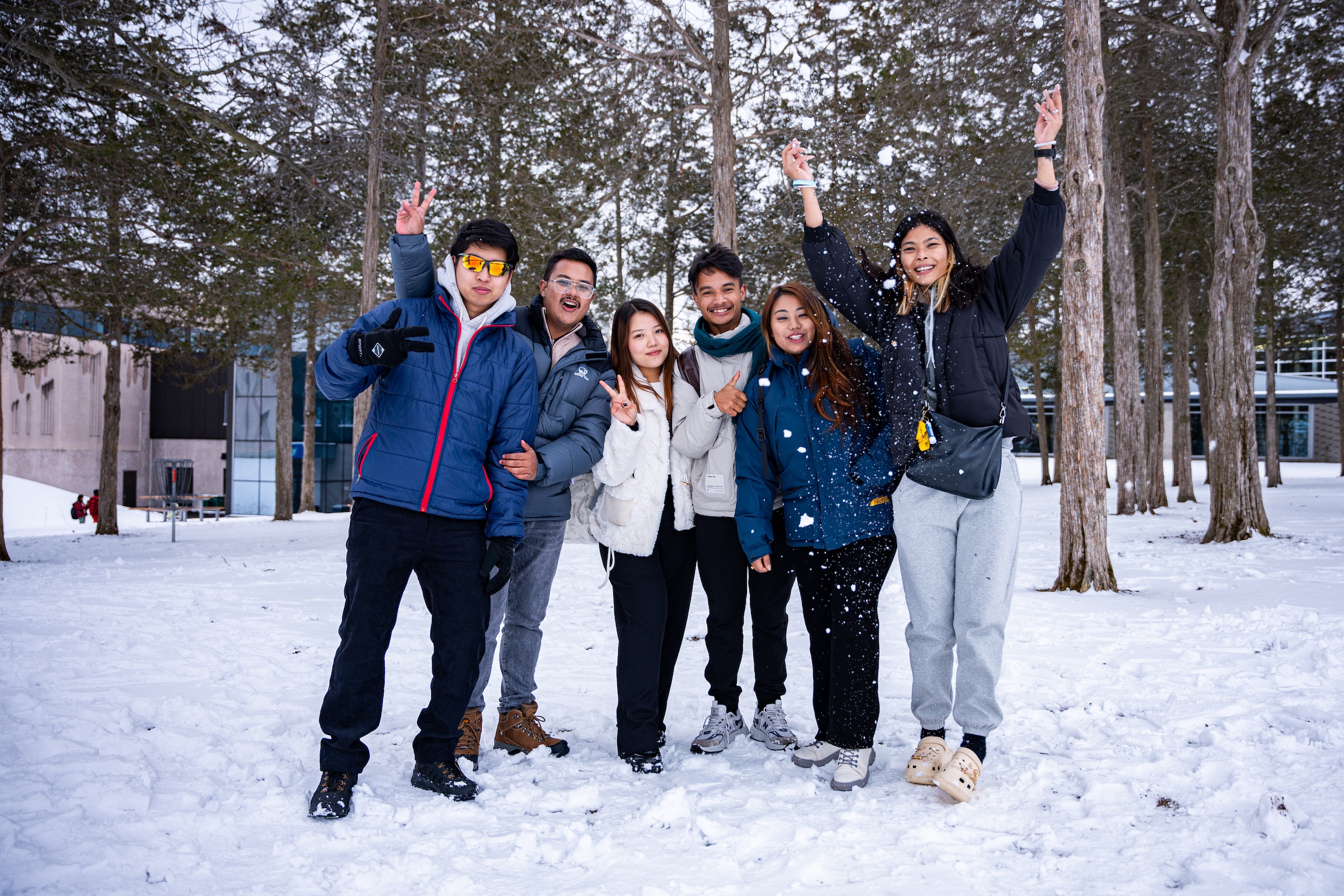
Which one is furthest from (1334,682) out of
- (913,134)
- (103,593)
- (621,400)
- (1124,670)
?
(103,593)

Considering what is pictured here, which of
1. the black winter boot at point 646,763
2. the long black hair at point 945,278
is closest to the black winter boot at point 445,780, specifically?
the black winter boot at point 646,763

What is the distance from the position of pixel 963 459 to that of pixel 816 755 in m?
1.35

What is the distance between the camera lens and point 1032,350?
833 inches

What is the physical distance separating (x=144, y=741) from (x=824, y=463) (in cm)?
308

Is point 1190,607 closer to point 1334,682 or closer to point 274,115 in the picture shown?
point 1334,682

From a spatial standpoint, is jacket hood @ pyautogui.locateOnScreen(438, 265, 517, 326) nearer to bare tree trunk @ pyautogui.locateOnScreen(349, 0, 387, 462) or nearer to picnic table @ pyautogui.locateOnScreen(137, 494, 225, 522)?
bare tree trunk @ pyautogui.locateOnScreen(349, 0, 387, 462)

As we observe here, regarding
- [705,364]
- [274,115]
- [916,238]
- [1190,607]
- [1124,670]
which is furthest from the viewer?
[274,115]

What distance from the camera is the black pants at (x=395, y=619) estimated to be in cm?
283

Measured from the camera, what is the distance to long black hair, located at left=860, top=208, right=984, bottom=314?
310cm

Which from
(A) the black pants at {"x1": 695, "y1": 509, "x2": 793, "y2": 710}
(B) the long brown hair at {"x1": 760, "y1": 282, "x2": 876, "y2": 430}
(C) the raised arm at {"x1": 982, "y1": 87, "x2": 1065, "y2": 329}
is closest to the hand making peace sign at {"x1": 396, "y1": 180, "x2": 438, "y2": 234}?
(B) the long brown hair at {"x1": 760, "y1": 282, "x2": 876, "y2": 430}

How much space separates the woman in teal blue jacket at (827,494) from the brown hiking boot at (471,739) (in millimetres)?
1335

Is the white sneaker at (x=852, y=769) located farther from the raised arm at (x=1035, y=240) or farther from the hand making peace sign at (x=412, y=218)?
the hand making peace sign at (x=412, y=218)

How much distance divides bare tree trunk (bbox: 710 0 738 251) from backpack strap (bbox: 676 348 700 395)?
231 inches

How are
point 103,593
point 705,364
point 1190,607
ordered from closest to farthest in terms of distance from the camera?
point 705,364
point 1190,607
point 103,593
